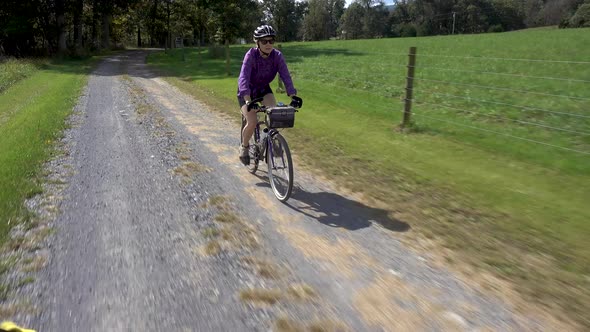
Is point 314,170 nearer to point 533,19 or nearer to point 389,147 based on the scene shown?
point 389,147

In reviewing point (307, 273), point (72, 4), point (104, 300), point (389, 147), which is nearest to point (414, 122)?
point (389, 147)

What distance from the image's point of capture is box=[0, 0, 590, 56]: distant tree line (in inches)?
1508

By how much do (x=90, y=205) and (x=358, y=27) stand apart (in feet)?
413

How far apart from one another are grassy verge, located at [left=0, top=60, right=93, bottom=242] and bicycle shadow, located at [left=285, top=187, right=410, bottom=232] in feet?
10.3

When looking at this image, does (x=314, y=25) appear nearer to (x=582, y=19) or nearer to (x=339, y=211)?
(x=582, y=19)

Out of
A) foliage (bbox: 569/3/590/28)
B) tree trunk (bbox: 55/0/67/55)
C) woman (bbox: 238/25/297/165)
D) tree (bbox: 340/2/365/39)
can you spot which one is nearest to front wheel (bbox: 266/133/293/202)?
woman (bbox: 238/25/297/165)

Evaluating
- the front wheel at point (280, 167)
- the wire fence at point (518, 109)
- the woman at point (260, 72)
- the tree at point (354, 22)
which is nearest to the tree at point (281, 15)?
the tree at point (354, 22)

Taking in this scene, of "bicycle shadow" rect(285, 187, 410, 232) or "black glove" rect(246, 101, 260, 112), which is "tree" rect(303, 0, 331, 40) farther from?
"bicycle shadow" rect(285, 187, 410, 232)

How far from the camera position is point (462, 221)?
189 inches

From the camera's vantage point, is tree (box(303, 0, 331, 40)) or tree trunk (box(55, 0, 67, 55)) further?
tree (box(303, 0, 331, 40))

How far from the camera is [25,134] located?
9.02 metres

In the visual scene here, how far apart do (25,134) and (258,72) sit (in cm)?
619

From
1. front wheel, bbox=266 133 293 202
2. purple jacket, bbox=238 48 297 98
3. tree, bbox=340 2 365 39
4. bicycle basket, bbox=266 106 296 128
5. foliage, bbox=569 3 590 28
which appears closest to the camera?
bicycle basket, bbox=266 106 296 128

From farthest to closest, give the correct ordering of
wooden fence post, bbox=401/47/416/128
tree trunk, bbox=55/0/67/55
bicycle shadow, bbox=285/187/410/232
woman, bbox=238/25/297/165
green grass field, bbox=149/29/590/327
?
tree trunk, bbox=55/0/67/55 < wooden fence post, bbox=401/47/416/128 < woman, bbox=238/25/297/165 < bicycle shadow, bbox=285/187/410/232 < green grass field, bbox=149/29/590/327
